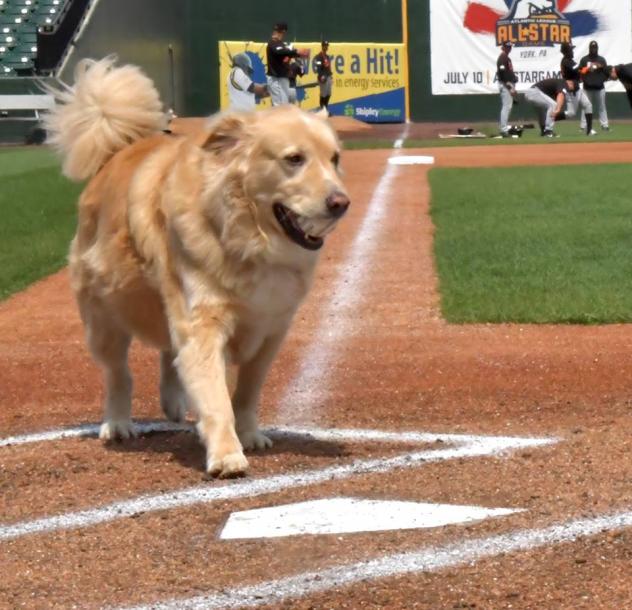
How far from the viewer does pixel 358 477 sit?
5.10 m

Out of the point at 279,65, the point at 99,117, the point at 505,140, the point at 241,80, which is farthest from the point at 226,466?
the point at 241,80

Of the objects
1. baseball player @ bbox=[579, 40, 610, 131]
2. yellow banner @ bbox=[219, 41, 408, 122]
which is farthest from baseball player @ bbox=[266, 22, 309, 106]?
yellow banner @ bbox=[219, 41, 408, 122]

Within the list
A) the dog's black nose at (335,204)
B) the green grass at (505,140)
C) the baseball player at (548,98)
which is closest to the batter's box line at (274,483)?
the dog's black nose at (335,204)

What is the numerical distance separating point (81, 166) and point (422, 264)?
18.8 ft

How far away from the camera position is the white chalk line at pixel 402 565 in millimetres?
3723

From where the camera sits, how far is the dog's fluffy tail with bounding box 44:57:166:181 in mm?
6406

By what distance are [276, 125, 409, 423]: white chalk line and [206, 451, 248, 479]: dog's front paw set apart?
4.11ft

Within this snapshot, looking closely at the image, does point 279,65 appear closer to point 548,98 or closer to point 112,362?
point 548,98

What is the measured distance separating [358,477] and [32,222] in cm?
1143

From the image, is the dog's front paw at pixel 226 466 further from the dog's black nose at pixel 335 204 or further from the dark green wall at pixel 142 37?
the dark green wall at pixel 142 37

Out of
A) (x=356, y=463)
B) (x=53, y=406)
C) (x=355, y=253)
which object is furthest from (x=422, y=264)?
(x=356, y=463)

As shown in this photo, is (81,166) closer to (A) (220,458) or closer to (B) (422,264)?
(A) (220,458)

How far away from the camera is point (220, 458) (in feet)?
16.7

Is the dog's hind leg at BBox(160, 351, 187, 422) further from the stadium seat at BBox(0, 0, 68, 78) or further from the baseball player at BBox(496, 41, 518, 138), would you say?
the stadium seat at BBox(0, 0, 68, 78)
